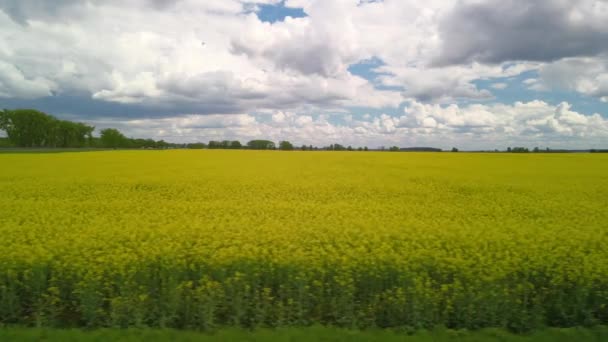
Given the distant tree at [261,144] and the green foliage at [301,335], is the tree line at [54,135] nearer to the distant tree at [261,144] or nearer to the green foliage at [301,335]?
the distant tree at [261,144]

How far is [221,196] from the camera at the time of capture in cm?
1480

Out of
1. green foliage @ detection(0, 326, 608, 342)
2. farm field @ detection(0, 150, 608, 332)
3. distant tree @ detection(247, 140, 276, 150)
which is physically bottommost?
green foliage @ detection(0, 326, 608, 342)

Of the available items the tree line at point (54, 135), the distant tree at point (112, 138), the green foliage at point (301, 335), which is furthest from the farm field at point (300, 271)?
the distant tree at point (112, 138)

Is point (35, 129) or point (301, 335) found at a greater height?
point (35, 129)

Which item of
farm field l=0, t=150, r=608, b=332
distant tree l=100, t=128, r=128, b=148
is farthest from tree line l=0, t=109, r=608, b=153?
farm field l=0, t=150, r=608, b=332

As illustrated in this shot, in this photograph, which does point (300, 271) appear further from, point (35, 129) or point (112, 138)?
point (112, 138)

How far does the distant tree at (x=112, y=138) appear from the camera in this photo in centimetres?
10262

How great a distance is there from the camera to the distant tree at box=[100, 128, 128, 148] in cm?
10262

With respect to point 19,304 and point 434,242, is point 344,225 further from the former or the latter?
point 19,304

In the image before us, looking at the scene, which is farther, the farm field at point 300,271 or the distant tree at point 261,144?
the distant tree at point 261,144

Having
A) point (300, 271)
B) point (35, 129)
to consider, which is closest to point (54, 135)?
point (35, 129)

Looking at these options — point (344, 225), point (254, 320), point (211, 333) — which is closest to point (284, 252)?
point (254, 320)

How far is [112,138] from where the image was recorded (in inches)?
4087

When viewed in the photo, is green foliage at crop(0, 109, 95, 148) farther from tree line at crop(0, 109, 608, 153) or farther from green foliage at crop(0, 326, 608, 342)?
green foliage at crop(0, 326, 608, 342)
